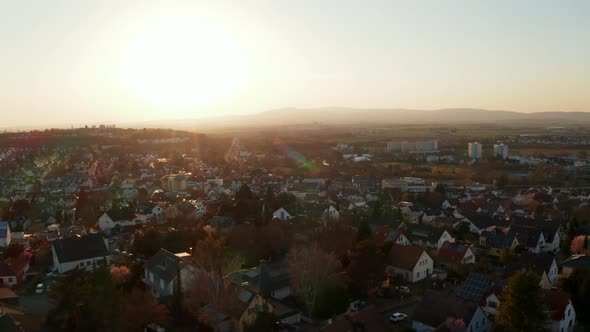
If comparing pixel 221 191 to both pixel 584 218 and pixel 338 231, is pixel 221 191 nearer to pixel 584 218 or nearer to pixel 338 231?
pixel 338 231

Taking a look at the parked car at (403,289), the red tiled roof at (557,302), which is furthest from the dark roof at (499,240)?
the red tiled roof at (557,302)

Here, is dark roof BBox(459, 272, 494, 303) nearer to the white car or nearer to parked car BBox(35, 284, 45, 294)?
the white car

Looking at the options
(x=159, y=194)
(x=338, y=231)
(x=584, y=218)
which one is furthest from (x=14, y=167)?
(x=584, y=218)

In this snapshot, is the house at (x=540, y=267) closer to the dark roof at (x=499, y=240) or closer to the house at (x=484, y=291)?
the house at (x=484, y=291)

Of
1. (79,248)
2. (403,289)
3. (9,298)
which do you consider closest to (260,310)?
(403,289)

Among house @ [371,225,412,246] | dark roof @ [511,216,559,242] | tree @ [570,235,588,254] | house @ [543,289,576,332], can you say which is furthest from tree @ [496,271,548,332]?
dark roof @ [511,216,559,242]

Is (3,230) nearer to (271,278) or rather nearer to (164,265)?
(164,265)
